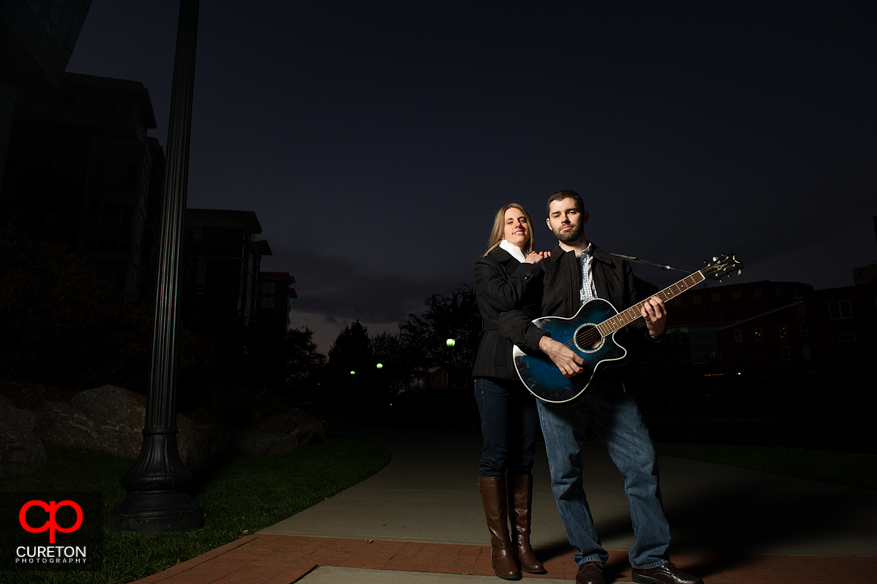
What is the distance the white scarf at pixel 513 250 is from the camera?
10.7 ft

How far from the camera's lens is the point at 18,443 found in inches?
223

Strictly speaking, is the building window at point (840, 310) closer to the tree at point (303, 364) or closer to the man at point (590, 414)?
the tree at point (303, 364)

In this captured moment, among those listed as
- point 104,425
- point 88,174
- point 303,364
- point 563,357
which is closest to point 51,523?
point 563,357

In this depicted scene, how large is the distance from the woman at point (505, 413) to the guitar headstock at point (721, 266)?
91 cm

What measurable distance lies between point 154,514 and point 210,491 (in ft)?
5.71

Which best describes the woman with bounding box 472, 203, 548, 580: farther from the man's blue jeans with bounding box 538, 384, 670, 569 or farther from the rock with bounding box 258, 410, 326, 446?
the rock with bounding box 258, 410, 326, 446

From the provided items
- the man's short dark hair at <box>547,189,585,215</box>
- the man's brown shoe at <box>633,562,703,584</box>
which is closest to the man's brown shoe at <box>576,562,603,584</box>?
the man's brown shoe at <box>633,562,703,584</box>

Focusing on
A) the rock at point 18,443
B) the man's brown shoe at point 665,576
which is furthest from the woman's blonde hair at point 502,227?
the rock at point 18,443

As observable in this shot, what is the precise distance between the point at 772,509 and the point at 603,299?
382 centimetres

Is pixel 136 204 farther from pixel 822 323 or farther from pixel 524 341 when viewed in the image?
pixel 822 323

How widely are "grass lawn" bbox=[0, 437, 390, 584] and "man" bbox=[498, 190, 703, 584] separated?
8.01 feet

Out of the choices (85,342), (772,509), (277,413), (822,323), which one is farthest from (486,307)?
(822,323)

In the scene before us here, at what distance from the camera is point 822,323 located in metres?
49.2

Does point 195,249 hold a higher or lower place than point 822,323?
higher
